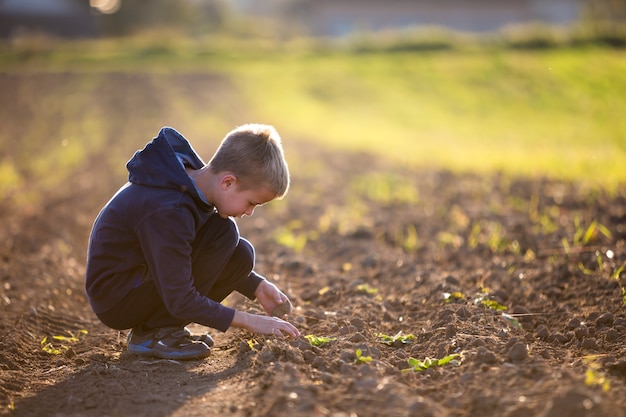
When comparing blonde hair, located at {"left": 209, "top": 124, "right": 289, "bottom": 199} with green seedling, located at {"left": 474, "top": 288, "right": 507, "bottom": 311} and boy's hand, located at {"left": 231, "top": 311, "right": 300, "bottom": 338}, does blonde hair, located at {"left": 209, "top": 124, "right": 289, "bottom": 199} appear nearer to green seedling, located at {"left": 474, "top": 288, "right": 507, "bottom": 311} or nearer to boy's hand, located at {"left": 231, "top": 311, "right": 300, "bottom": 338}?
boy's hand, located at {"left": 231, "top": 311, "right": 300, "bottom": 338}

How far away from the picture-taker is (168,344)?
3.71 m

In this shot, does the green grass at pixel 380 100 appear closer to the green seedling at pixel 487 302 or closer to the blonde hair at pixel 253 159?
the green seedling at pixel 487 302

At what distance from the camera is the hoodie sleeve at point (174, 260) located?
3217 millimetres

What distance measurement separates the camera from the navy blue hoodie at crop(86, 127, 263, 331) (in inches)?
127

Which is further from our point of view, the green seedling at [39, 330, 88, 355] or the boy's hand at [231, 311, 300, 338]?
the green seedling at [39, 330, 88, 355]

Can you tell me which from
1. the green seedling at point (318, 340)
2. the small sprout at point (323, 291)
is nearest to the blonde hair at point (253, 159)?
the green seedling at point (318, 340)

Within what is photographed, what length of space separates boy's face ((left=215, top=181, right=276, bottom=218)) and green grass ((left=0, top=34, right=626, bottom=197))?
17.9 ft

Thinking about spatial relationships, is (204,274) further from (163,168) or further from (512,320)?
(512,320)

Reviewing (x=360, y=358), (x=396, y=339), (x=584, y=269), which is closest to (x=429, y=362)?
(x=360, y=358)

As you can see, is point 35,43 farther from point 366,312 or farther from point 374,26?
point 366,312

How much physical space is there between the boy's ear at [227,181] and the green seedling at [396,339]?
112 centimetres

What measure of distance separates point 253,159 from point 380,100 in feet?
63.4

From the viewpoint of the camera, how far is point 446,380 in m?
3.09

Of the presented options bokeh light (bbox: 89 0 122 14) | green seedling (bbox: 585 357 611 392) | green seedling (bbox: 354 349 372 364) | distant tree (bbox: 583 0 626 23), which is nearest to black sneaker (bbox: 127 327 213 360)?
green seedling (bbox: 354 349 372 364)
